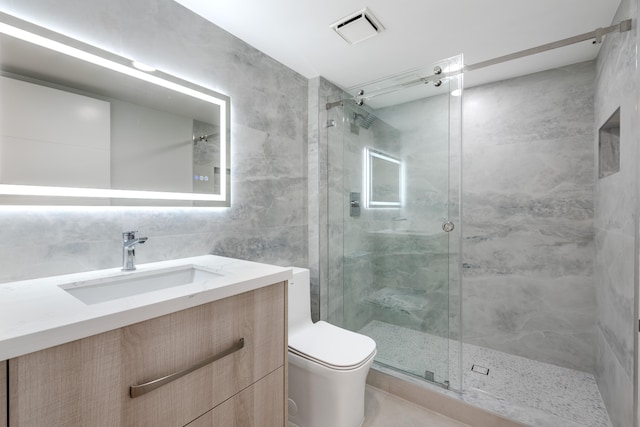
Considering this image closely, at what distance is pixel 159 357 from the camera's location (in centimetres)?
77

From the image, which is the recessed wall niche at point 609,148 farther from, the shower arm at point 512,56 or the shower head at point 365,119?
the shower head at point 365,119

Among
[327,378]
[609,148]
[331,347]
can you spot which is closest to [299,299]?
[331,347]

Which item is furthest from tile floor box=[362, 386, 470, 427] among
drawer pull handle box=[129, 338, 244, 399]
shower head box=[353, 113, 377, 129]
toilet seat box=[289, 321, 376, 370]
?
shower head box=[353, 113, 377, 129]

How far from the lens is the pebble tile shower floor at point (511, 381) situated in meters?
1.60

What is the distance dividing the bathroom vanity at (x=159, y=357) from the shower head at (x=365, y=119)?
4.98 feet

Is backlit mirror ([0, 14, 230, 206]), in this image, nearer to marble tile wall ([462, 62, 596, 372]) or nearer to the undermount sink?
the undermount sink

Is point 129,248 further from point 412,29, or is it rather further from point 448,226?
point 412,29

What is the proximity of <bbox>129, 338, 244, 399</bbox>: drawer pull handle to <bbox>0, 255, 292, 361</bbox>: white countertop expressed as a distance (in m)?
0.17

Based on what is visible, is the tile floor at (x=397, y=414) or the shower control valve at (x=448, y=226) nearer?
the tile floor at (x=397, y=414)

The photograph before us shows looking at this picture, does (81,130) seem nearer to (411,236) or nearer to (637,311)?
(411,236)

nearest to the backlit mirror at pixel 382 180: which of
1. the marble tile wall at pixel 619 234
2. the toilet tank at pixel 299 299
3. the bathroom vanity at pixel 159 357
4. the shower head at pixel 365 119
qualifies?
the shower head at pixel 365 119

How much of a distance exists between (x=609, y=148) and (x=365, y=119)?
1581 millimetres

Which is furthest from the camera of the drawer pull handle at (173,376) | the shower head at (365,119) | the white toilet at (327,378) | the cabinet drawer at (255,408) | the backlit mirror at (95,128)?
the shower head at (365,119)

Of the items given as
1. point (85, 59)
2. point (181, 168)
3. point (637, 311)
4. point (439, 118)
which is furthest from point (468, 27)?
point (85, 59)
